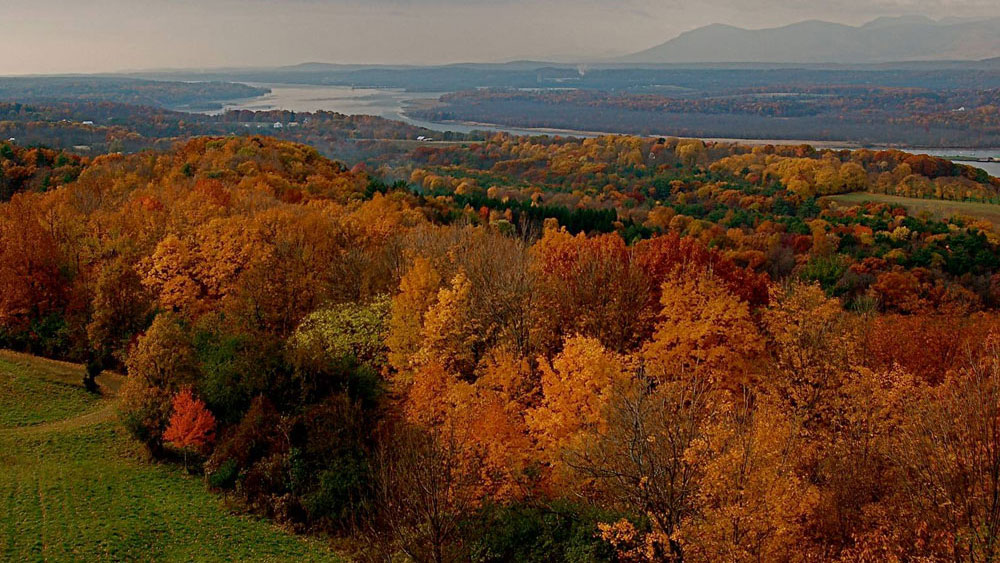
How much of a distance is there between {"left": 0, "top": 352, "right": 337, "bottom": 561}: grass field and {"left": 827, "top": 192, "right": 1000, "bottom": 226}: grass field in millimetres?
106130

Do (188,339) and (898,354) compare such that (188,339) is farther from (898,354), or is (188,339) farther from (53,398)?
(898,354)

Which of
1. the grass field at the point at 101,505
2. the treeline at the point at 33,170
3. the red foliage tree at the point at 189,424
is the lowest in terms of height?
the grass field at the point at 101,505

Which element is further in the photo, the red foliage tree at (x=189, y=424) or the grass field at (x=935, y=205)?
the grass field at (x=935, y=205)

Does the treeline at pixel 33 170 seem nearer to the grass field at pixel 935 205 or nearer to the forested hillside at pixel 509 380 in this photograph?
the forested hillside at pixel 509 380

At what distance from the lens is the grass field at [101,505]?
2778cm

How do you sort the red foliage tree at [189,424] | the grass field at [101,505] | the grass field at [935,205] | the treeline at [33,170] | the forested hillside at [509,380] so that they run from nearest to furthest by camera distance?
the forested hillside at [509,380] → the grass field at [101,505] → the red foliage tree at [189,424] → the treeline at [33,170] → the grass field at [935,205]

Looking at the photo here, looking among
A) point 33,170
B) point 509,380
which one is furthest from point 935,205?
point 33,170

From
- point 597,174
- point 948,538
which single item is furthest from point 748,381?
point 597,174

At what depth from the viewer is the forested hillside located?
2250cm

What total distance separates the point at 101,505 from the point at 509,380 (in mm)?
18407

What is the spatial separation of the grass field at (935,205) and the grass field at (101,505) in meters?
106

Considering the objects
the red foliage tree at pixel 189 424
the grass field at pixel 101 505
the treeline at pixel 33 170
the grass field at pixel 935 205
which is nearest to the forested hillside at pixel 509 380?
the red foliage tree at pixel 189 424

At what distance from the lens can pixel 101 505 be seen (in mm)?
30828

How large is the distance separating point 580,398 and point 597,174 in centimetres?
13919
